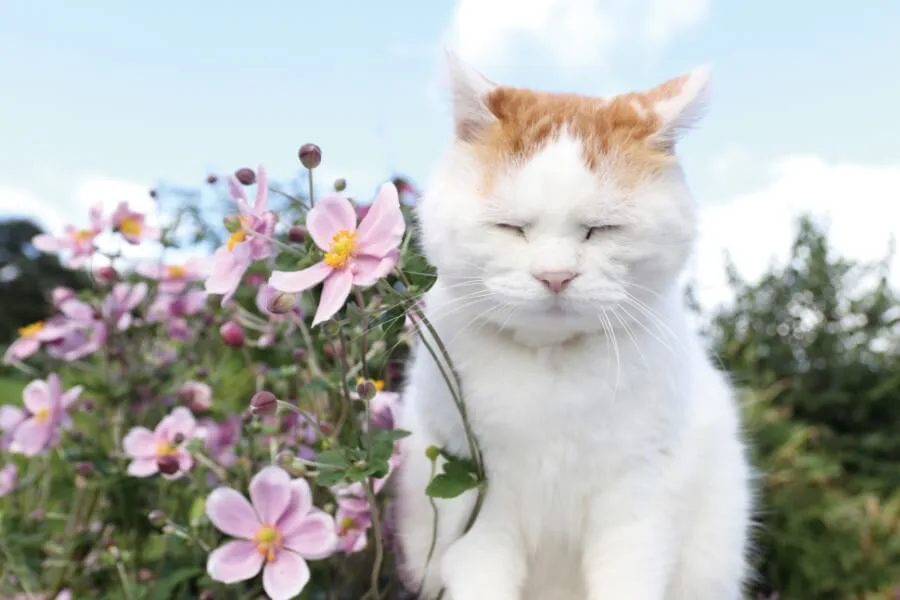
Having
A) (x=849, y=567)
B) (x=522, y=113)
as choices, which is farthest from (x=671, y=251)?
(x=849, y=567)

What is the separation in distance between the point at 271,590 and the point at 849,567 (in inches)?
65.4

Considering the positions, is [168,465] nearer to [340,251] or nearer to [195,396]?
[195,396]

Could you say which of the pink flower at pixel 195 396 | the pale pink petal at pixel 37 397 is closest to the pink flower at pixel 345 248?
the pink flower at pixel 195 396

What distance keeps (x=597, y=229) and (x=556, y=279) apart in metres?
0.09

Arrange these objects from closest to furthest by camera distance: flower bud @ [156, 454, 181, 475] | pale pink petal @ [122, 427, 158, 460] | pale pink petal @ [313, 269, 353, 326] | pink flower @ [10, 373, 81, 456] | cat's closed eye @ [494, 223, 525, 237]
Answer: pale pink petal @ [313, 269, 353, 326] < cat's closed eye @ [494, 223, 525, 237] < flower bud @ [156, 454, 181, 475] < pale pink petal @ [122, 427, 158, 460] < pink flower @ [10, 373, 81, 456]

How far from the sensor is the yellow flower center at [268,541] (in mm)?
1036

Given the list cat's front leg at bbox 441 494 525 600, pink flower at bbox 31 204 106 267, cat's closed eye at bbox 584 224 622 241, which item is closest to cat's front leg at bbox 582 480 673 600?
cat's front leg at bbox 441 494 525 600

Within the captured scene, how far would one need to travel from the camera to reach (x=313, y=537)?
1.04 metres

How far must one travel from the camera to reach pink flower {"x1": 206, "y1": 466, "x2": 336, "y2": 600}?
1.03 m

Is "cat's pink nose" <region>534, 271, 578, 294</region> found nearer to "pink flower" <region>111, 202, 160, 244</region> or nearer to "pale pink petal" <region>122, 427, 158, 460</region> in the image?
"pale pink petal" <region>122, 427, 158, 460</region>

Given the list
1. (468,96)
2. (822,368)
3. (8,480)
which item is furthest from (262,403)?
(822,368)

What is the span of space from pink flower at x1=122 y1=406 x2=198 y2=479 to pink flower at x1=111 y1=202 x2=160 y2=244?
0.37 metres

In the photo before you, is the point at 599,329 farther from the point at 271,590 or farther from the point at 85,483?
the point at 85,483

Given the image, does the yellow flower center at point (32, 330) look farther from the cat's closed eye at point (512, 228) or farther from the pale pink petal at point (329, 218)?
the cat's closed eye at point (512, 228)
